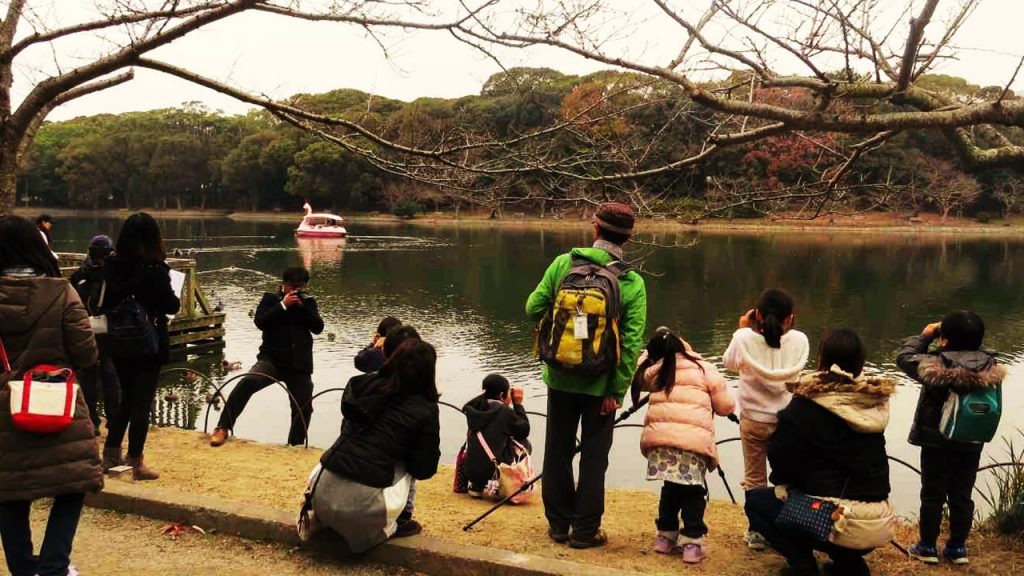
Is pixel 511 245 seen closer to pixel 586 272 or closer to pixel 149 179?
pixel 586 272

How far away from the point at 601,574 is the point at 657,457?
0.67 meters

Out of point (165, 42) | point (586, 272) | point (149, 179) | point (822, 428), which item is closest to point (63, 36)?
point (165, 42)

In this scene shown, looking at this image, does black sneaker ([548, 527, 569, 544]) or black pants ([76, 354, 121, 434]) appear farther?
black pants ([76, 354, 121, 434])

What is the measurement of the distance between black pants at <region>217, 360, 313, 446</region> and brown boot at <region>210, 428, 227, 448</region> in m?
0.04

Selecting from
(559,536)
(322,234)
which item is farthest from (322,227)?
(559,536)

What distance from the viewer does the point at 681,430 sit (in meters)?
3.74

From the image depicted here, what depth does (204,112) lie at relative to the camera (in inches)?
3017

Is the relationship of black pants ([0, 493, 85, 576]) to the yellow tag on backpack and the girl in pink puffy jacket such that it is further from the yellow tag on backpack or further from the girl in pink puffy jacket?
the girl in pink puffy jacket

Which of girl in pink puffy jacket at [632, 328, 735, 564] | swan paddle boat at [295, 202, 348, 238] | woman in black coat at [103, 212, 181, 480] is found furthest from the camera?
swan paddle boat at [295, 202, 348, 238]

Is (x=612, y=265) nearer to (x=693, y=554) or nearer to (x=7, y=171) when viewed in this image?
(x=693, y=554)

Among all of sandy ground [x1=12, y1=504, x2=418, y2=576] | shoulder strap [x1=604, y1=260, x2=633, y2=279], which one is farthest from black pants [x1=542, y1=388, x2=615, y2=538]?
sandy ground [x1=12, y1=504, x2=418, y2=576]

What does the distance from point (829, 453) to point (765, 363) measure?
91 cm

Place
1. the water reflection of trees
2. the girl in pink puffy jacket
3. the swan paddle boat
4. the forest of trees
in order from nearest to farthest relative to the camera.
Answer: the girl in pink puffy jacket → the forest of trees → the water reflection of trees → the swan paddle boat

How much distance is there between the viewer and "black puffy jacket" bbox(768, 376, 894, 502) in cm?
310
